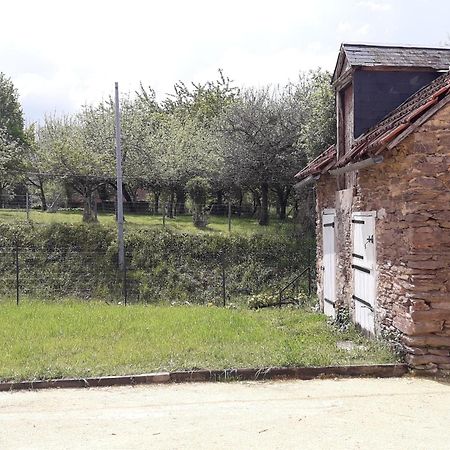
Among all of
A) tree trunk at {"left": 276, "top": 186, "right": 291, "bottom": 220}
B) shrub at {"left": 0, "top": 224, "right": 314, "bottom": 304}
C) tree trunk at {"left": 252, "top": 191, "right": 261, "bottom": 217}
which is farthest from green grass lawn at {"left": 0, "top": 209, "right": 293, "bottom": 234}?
tree trunk at {"left": 252, "top": 191, "right": 261, "bottom": 217}

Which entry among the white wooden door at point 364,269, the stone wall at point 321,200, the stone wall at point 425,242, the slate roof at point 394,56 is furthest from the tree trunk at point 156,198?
the stone wall at point 425,242

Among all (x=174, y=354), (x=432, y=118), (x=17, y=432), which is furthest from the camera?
(x=174, y=354)

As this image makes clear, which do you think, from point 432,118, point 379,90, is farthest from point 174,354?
point 379,90

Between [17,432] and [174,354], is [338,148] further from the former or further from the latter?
[17,432]

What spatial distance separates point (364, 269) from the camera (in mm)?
9922

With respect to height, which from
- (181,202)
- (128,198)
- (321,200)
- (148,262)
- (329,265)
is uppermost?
(128,198)

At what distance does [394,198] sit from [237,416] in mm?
4388

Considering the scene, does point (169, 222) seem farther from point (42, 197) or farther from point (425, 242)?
point (425, 242)

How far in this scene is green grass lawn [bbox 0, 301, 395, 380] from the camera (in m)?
8.07

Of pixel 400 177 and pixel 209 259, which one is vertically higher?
pixel 400 177

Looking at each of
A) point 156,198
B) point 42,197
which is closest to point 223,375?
point 156,198

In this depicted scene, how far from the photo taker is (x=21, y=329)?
10.7 metres

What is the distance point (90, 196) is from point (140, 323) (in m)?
15.0

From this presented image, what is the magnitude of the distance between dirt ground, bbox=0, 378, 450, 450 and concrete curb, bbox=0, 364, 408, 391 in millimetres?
172
